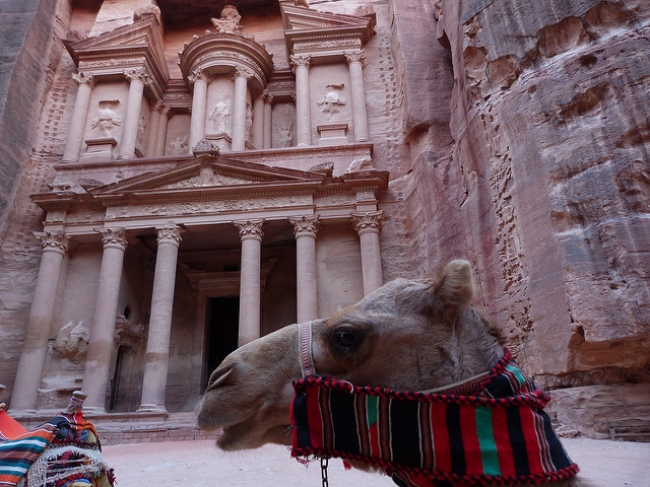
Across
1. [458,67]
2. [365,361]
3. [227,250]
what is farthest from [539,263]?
[227,250]

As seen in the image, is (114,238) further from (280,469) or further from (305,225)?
Result: (280,469)

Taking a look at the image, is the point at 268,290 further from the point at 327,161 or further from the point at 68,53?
the point at 68,53

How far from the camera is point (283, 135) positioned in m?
20.2

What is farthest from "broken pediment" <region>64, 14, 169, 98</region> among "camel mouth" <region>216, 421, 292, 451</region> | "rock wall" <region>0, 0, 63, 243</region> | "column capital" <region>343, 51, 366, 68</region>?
"camel mouth" <region>216, 421, 292, 451</region>

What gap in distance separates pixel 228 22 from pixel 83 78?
628 centimetres

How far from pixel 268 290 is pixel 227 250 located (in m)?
2.22

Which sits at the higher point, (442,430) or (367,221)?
(367,221)

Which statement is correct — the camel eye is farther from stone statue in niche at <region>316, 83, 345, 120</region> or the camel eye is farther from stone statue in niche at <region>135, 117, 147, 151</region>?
stone statue in niche at <region>135, 117, 147, 151</region>

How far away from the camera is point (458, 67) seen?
12195 millimetres

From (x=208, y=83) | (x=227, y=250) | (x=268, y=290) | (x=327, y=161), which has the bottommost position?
(x=268, y=290)

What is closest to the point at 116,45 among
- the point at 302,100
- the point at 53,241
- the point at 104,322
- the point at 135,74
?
the point at 135,74

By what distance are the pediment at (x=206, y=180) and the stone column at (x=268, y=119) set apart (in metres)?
4.38

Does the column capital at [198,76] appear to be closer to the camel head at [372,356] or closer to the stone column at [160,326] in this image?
the stone column at [160,326]

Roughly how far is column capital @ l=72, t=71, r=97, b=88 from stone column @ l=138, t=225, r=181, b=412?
27.3 feet
